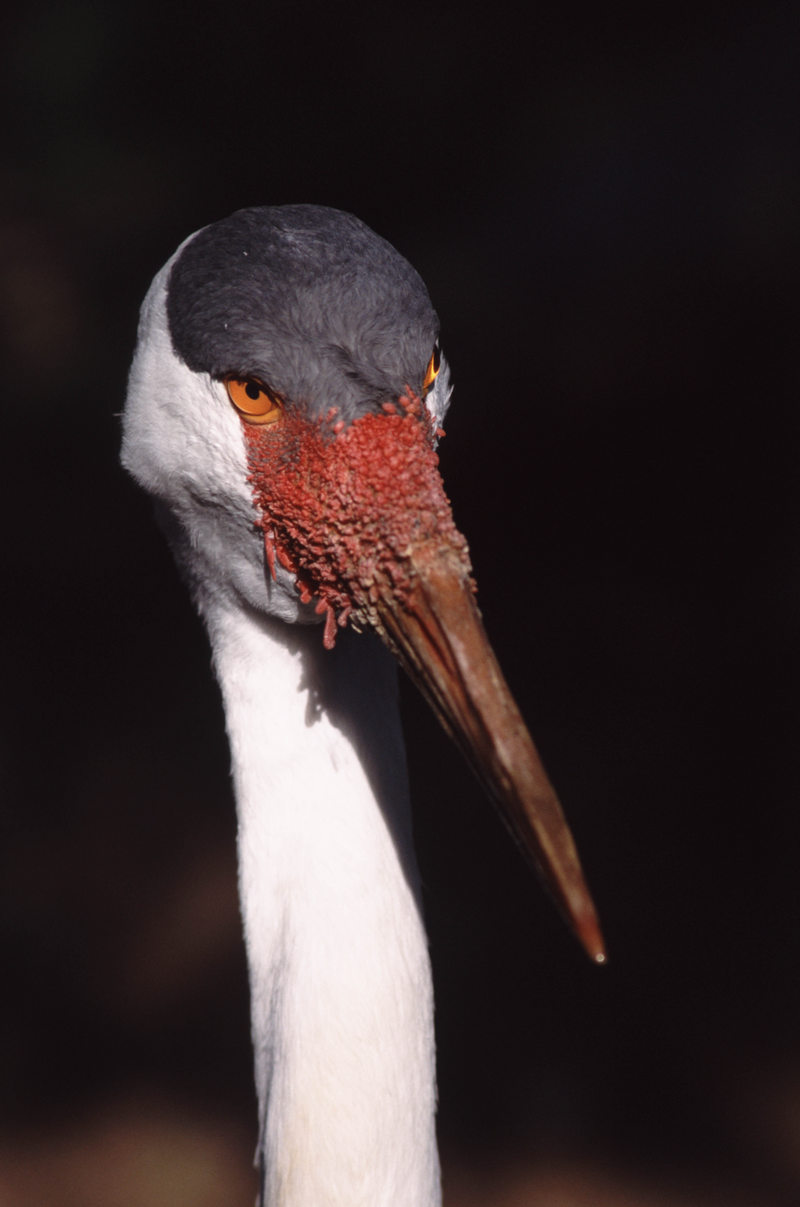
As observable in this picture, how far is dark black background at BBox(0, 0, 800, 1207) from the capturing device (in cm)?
379

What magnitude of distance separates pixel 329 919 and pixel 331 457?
26.6 inches

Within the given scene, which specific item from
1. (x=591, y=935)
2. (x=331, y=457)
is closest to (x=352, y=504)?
(x=331, y=457)

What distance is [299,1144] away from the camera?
1830 mm

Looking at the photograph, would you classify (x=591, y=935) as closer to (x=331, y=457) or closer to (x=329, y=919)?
(x=329, y=919)

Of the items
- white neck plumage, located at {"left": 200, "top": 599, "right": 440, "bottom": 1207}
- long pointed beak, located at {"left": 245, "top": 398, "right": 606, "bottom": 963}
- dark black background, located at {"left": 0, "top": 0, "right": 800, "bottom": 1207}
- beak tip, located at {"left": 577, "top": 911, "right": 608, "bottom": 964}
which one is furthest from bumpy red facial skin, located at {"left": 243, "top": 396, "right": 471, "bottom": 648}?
dark black background, located at {"left": 0, "top": 0, "right": 800, "bottom": 1207}

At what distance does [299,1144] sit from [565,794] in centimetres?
289

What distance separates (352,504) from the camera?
163 centimetres

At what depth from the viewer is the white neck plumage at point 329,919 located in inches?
71.2

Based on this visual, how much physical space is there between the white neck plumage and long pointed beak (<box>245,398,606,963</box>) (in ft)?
0.70

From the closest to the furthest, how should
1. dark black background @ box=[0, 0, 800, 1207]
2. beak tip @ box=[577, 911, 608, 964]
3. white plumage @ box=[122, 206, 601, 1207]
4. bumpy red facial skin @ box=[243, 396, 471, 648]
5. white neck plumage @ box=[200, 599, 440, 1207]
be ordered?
beak tip @ box=[577, 911, 608, 964] < bumpy red facial skin @ box=[243, 396, 471, 648] < white plumage @ box=[122, 206, 601, 1207] < white neck plumage @ box=[200, 599, 440, 1207] < dark black background @ box=[0, 0, 800, 1207]

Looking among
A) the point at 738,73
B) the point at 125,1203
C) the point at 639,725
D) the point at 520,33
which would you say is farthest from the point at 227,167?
the point at 125,1203

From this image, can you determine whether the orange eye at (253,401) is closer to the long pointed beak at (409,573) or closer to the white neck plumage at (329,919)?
the long pointed beak at (409,573)

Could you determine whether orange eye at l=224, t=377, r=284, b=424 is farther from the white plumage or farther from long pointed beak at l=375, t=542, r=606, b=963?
long pointed beak at l=375, t=542, r=606, b=963

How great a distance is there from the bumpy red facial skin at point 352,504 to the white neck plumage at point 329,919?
21 cm
